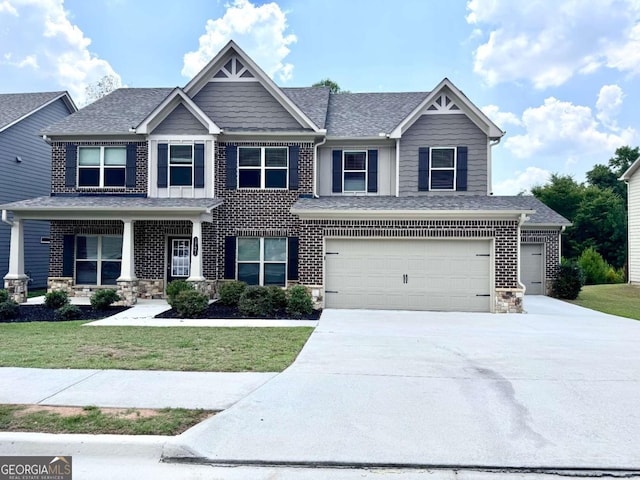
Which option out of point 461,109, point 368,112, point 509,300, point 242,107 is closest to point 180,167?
point 242,107

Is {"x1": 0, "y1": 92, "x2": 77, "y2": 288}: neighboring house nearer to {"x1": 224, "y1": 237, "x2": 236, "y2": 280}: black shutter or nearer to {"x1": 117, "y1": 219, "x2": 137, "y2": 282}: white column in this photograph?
{"x1": 117, "y1": 219, "x2": 137, "y2": 282}: white column

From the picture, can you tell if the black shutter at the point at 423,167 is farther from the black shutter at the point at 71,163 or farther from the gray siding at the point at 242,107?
the black shutter at the point at 71,163

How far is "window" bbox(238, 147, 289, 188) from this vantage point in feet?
48.3

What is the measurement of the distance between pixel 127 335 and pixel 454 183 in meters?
11.1

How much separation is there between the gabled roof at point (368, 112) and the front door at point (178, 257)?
645cm

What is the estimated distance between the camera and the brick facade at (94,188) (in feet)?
49.1

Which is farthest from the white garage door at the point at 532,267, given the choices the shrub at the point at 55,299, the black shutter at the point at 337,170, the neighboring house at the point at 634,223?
the shrub at the point at 55,299

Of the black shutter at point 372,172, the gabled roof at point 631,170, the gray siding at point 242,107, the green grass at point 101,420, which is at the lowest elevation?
the green grass at point 101,420

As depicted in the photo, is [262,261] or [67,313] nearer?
[67,313]

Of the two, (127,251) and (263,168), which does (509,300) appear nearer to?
(263,168)

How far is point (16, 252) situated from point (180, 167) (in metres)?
5.78

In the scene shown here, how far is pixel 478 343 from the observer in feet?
28.0

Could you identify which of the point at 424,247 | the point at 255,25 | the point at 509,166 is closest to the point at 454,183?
the point at 424,247

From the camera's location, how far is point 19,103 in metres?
19.8
